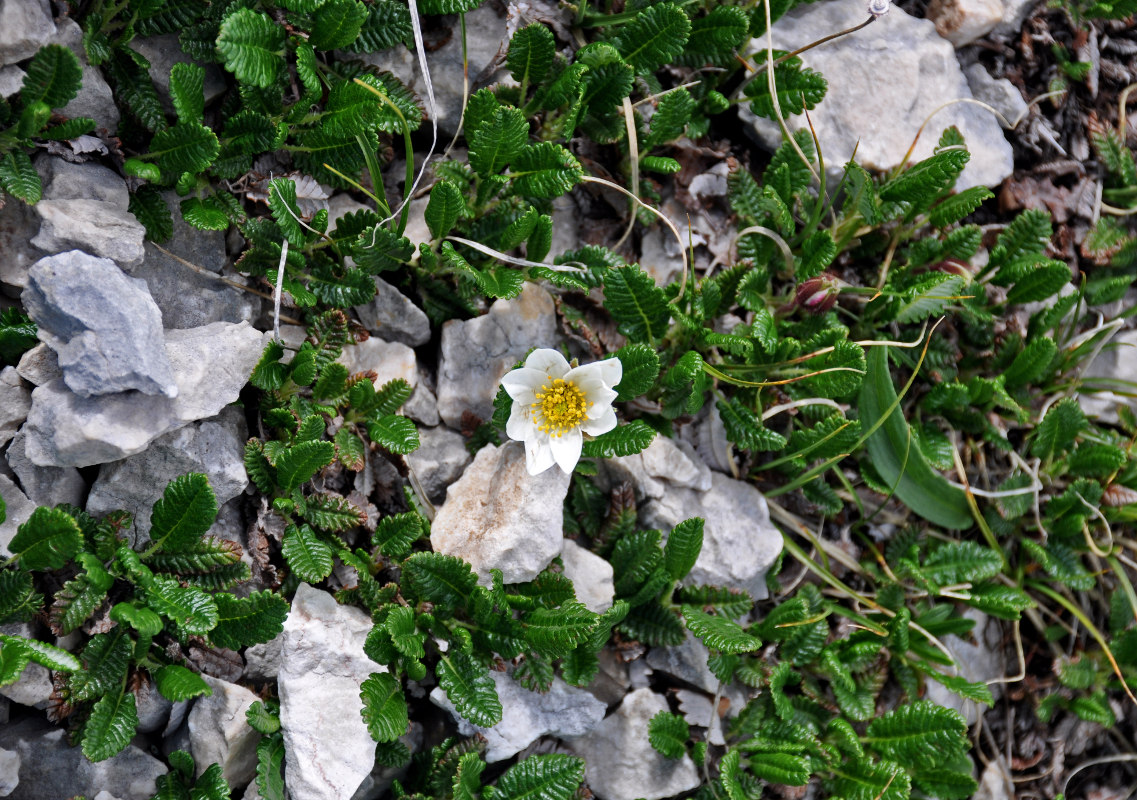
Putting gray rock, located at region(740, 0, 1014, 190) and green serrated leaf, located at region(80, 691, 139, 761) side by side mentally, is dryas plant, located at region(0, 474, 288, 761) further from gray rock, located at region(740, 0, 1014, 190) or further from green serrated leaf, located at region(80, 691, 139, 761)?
gray rock, located at region(740, 0, 1014, 190)

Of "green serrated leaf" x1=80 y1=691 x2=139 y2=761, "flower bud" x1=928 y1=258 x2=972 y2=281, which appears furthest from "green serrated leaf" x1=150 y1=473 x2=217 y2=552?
"flower bud" x1=928 y1=258 x2=972 y2=281

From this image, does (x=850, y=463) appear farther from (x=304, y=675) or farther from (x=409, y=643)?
(x=304, y=675)

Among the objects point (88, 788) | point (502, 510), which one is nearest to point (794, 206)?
point (502, 510)

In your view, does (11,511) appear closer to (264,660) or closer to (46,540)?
(46,540)

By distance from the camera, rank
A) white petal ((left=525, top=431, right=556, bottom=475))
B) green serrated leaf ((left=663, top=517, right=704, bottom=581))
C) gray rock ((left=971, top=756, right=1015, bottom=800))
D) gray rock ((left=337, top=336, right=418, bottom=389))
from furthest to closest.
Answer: gray rock ((left=971, top=756, right=1015, bottom=800))
gray rock ((left=337, top=336, right=418, bottom=389))
green serrated leaf ((left=663, top=517, right=704, bottom=581))
white petal ((left=525, top=431, right=556, bottom=475))

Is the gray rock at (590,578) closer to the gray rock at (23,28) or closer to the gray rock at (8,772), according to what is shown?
the gray rock at (8,772)

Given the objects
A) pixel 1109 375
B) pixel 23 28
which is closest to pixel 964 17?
pixel 1109 375
